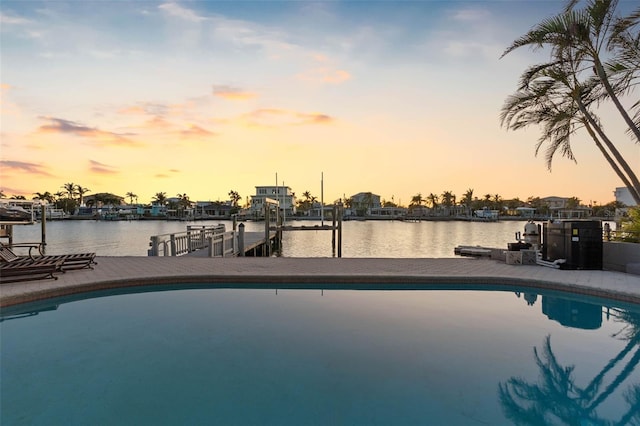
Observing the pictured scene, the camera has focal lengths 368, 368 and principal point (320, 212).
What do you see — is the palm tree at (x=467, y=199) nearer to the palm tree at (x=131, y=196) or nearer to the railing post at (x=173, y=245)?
the palm tree at (x=131, y=196)

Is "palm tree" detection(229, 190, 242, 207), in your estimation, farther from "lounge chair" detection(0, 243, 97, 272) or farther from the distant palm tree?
"lounge chair" detection(0, 243, 97, 272)

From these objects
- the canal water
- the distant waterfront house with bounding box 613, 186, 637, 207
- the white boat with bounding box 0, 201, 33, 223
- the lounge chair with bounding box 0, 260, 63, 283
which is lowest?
the canal water

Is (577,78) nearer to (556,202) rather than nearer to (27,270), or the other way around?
(27,270)

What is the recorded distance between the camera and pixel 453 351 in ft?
15.5

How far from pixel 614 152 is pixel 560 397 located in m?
9.02

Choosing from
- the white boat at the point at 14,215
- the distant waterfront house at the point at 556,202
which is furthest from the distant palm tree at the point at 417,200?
the white boat at the point at 14,215

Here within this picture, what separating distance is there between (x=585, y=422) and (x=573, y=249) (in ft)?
23.3

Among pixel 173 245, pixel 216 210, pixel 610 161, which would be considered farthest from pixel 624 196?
pixel 216 210

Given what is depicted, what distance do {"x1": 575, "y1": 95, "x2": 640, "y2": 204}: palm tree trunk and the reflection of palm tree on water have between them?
292 inches

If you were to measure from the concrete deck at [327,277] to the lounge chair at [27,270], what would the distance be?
23 cm

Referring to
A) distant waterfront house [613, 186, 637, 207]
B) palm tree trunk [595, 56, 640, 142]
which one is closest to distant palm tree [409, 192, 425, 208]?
distant waterfront house [613, 186, 637, 207]

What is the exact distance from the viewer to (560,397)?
368 centimetres

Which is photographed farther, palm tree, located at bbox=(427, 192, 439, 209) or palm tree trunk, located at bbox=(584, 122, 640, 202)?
palm tree, located at bbox=(427, 192, 439, 209)

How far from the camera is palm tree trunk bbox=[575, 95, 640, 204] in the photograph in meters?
9.87
